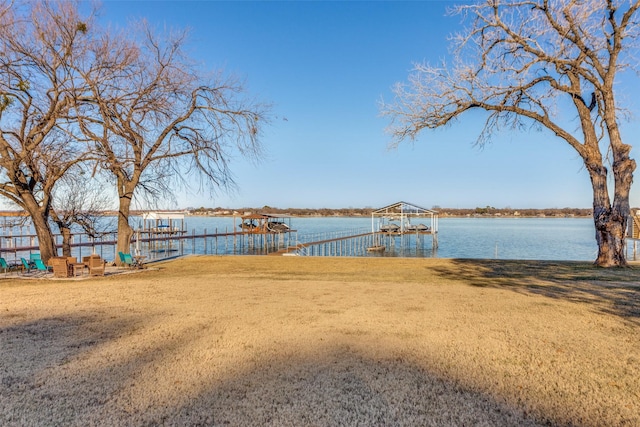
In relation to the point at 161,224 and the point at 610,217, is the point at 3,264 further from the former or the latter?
the point at 161,224

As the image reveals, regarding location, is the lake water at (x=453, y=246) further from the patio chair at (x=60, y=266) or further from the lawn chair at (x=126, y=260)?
the patio chair at (x=60, y=266)

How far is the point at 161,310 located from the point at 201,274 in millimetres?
4994

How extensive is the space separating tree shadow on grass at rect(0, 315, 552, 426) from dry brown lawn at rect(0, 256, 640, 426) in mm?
16

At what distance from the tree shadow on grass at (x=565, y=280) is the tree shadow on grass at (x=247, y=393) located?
3940 mm

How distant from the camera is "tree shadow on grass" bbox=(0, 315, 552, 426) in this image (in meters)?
3.17

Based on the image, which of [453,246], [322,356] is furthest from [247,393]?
[453,246]

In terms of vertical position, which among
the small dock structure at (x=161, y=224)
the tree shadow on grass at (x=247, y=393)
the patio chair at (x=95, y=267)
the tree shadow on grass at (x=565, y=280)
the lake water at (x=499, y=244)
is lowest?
the lake water at (x=499, y=244)

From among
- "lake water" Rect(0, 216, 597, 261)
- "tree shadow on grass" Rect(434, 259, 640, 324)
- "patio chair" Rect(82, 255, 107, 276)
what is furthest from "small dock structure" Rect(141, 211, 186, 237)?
"tree shadow on grass" Rect(434, 259, 640, 324)

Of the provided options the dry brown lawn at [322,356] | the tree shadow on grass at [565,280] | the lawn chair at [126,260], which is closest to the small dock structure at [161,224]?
the lawn chair at [126,260]

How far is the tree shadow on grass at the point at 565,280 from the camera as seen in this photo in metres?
7.08

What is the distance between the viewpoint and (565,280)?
9.84 m

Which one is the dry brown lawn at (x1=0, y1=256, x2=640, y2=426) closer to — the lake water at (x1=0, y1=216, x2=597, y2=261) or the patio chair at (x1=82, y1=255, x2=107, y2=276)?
the patio chair at (x1=82, y1=255, x2=107, y2=276)

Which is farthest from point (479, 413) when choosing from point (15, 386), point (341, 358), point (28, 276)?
point (28, 276)

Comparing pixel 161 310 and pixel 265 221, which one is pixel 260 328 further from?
pixel 265 221
